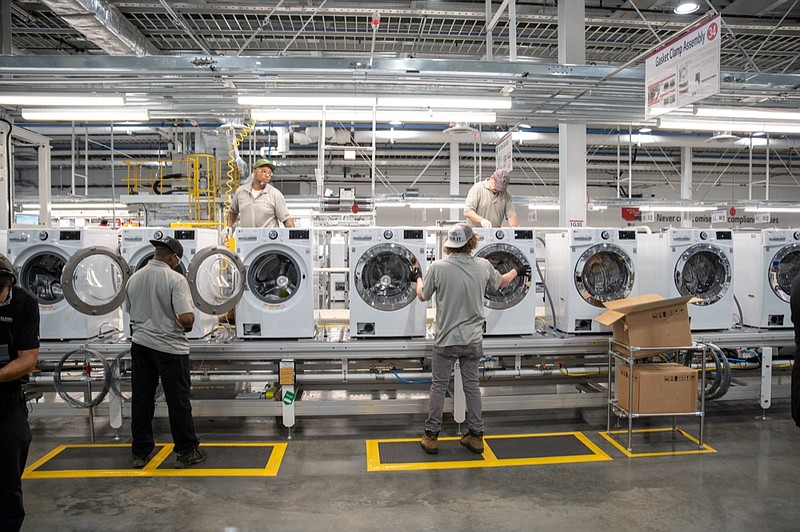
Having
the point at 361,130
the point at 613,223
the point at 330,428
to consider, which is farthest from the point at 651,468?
the point at 613,223

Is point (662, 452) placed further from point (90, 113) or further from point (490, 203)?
point (90, 113)

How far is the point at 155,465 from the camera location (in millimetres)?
4352

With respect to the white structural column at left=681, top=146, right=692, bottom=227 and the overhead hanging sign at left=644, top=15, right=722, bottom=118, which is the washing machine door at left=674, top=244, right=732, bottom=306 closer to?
the overhead hanging sign at left=644, top=15, right=722, bottom=118

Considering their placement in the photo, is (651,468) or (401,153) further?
(401,153)

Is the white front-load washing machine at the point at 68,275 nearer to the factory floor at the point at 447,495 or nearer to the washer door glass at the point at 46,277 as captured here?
the washer door glass at the point at 46,277

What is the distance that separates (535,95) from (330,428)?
4.87 metres

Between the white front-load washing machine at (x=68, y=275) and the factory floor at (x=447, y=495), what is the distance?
45.2 inches

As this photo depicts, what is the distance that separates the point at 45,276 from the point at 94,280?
1.76 feet

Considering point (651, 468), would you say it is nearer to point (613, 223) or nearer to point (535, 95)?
point (535, 95)

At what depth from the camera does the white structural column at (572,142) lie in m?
7.18

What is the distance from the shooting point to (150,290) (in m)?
4.13

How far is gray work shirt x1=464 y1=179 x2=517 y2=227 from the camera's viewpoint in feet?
20.0

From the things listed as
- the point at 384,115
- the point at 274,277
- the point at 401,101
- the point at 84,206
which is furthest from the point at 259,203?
the point at 84,206

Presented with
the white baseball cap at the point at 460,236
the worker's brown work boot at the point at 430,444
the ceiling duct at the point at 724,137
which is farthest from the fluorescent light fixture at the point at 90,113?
the ceiling duct at the point at 724,137
